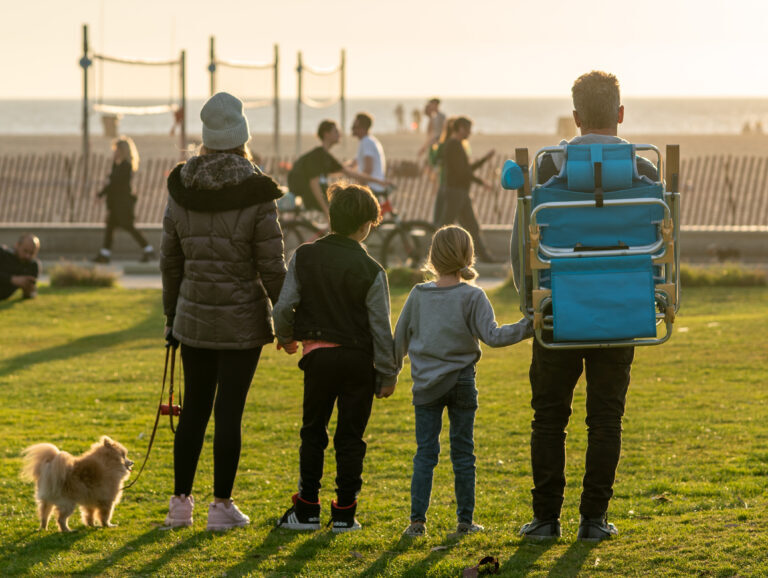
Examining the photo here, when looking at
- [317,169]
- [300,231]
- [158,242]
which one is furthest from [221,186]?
[158,242]

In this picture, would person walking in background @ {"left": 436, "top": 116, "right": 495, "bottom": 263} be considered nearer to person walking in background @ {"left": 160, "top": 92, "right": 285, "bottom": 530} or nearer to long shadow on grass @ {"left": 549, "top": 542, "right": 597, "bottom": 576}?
person walking in background @ {"left": 160, "top": 92, "right": 285, "bottom": 530}

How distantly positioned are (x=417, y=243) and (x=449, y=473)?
34.2 feet

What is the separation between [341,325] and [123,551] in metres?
1.37

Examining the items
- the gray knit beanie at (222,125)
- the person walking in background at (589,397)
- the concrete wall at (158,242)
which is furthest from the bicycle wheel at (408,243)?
the person walking in background at (589,397)

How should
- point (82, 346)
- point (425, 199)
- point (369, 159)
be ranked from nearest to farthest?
point (82, 346), point (369, 159), point (425, 199)

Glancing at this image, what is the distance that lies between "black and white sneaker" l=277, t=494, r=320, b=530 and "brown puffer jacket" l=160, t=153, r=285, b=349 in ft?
2.58

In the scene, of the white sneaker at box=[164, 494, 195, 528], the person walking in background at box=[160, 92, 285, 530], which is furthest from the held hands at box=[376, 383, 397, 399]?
the white sneaker at box=[164, 494, 195, 528]

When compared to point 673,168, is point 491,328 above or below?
below

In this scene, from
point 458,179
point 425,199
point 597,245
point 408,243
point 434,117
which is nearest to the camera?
point 597,245

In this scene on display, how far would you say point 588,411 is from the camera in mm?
5242

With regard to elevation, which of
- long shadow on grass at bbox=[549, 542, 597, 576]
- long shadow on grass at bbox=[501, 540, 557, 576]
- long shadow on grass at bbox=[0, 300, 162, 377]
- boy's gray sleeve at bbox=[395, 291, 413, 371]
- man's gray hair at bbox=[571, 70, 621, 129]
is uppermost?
man's gray hair at bbox=[571, 70, 621, 129]

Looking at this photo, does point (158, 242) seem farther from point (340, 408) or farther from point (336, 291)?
point (336, 291)

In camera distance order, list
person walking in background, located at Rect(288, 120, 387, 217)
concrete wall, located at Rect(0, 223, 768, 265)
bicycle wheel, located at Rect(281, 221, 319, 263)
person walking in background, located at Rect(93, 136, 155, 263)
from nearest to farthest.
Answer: person walking in background, located at Rect(288, 120, 387, 217), bicycle wheel, located at Rect(281, 221, 319, 263), person walking in background, located at Rect(93, 136, 155, 263), concrete wall, located at Rect(0, 223, 768, 265)

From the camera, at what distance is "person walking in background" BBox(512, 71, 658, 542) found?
5.05m
